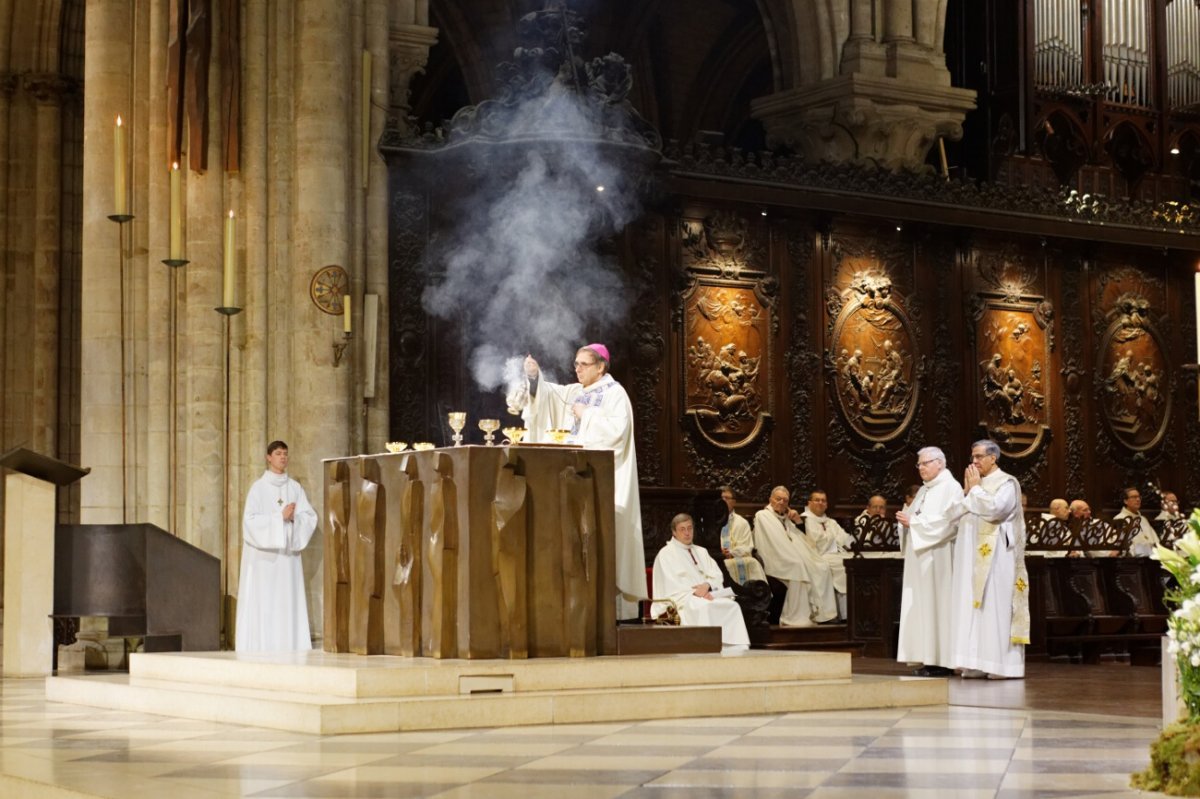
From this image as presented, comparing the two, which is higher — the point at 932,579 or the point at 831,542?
the point at 831,542

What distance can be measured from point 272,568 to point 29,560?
175 centimetres

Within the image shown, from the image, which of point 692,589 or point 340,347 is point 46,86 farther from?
point 692,589

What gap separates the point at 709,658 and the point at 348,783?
10.9 feet

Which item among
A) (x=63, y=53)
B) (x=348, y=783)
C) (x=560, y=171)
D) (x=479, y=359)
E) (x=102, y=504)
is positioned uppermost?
(x=63, y=53)

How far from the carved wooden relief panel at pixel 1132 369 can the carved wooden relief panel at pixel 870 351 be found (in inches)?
92.9

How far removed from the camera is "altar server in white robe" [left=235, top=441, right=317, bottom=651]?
13609 mm

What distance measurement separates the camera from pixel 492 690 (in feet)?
28.3

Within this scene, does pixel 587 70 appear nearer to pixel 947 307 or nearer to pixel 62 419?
pixel 947 307

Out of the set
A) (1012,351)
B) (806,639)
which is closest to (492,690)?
(806,639)

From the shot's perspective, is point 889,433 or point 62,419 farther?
point 62,419

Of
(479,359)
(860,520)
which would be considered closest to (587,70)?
(479,359)

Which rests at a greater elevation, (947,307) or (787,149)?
(787,149)

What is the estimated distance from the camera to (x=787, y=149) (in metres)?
19.2

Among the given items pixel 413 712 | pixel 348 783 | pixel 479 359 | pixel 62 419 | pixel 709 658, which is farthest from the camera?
pixel 62 419
